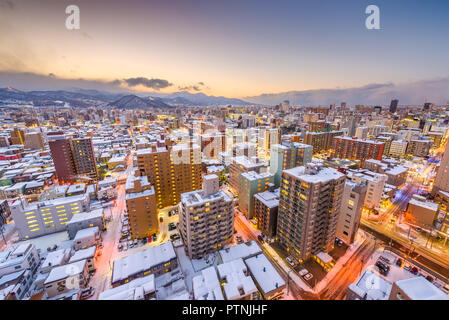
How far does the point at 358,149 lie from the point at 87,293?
241 feet

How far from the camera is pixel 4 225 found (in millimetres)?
34375

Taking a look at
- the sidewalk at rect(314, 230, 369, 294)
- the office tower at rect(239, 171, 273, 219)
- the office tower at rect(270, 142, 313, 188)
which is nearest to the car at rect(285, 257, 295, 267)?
the sidewalk at rect(314, 230, 369, 294)

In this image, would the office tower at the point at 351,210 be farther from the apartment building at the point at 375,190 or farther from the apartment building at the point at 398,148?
the apartment building at the point at 398,148

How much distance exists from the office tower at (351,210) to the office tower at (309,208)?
415 cm

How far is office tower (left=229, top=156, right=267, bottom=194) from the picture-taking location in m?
39.6

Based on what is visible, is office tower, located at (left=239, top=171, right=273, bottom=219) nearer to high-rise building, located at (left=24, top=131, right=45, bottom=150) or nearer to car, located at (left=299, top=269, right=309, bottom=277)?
car, located at (left=299, top=269, right=309, bottom=277)

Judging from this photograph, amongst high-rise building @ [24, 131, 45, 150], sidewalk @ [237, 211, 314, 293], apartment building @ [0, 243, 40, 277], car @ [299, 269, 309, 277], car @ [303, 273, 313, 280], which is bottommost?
sidewalk @ [237, 211, 314, 293]

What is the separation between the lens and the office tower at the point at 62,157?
153 ft

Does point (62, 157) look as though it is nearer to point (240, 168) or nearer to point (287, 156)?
point (240, 168)

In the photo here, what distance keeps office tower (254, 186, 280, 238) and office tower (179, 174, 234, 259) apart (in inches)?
248

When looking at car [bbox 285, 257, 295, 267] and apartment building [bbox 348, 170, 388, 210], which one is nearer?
car [bbox 285, 257, 295, 267]

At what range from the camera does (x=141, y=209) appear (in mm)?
30328
